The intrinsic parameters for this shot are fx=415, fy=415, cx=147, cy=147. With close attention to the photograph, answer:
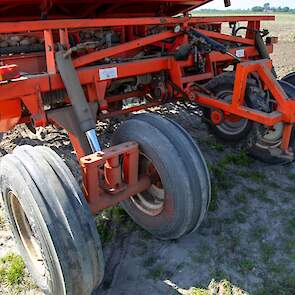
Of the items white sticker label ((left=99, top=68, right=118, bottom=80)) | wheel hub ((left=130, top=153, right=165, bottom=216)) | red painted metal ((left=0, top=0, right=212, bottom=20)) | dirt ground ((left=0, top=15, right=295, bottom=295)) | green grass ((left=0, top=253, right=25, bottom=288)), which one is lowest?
green grass ((left=0, top=253, right=25, bottom=288))

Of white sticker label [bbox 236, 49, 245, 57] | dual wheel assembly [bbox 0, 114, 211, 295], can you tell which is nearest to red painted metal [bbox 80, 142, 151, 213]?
dual wheel assembly [bbox 0, 114, 211, 295]

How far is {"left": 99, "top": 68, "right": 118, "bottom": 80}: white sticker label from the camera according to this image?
3464 mm

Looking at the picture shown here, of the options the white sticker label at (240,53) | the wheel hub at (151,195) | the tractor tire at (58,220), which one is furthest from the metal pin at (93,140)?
the white sticker label at (240,53)

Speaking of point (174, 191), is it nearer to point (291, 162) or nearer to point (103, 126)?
point (291, 162)

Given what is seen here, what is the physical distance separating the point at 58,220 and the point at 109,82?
5.63 feet

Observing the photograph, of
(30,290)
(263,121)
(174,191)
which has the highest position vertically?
(263,121)

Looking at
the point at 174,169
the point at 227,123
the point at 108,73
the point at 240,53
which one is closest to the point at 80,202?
the point at 174,169

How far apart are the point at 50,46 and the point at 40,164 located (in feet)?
3.79

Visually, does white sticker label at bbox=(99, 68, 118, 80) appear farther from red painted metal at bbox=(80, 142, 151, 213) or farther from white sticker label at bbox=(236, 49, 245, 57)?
white sticker label at bbox=(236, 49, 245, 57)

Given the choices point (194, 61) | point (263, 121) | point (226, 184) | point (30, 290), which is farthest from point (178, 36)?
point (30, 290)

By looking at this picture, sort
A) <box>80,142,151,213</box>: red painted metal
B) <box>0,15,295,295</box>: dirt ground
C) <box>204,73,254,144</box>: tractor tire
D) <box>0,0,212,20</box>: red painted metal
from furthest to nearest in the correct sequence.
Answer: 1. <box>204,73,254,144</box>: tractor tire
2. <box>0,0,212,20</box>: red painted metal
3. <box>0,15,295,295</box>: dirt ground
4. <box>80,142,151,213</box>: red painted metal

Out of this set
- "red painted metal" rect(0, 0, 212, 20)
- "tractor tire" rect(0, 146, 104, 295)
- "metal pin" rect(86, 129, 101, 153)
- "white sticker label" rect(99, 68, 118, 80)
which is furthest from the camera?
"red painted metal" rect(0, 0, 212, 20)

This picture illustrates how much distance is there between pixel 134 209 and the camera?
327cm

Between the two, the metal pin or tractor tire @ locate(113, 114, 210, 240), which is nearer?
tractor tire @ locate(113, 114, 210, 240)
